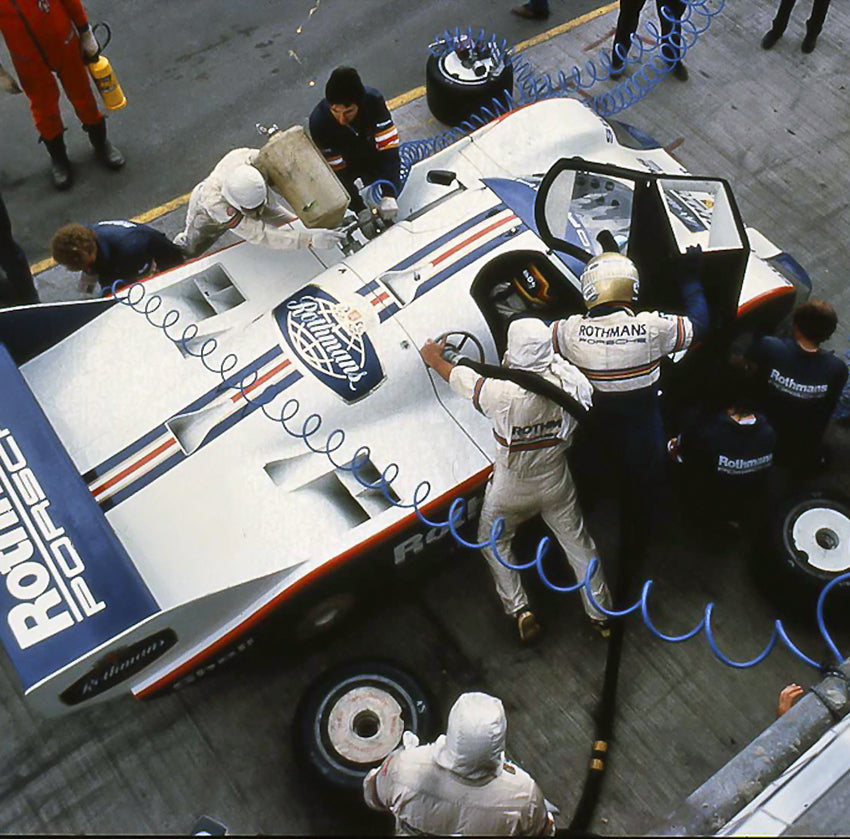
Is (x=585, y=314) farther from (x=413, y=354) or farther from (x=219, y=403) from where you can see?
(x=219, y=403)

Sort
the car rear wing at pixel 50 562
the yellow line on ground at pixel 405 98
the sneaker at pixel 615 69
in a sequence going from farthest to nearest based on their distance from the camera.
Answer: the sneaker at pixel 615 69
the yellow line on ground at pixel 405 98
the car rear wing at pixel 50 562

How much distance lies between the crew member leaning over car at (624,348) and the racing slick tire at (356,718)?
4.56 feet

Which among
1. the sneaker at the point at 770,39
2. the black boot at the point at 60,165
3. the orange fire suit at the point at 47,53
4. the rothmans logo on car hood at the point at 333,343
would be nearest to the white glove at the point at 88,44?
the orange fire suit at the point at 47,53

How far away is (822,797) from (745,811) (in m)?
0.44

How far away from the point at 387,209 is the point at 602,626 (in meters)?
2.33

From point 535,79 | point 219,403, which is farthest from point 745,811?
point 535,79

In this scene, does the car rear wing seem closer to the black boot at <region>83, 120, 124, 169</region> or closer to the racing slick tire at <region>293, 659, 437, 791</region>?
the racing slick tire at <region>293, 659, 437, 791</region>

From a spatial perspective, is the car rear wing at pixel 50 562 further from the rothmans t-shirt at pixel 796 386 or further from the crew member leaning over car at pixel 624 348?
the rothmans t-shirt at pixel 796 386

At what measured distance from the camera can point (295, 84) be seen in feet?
24.0

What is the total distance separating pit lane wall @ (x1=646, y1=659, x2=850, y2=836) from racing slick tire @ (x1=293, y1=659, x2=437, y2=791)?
122 cm

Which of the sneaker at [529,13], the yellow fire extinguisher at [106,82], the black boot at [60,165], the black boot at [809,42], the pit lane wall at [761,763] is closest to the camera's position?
the pit lane wall at [761,763]

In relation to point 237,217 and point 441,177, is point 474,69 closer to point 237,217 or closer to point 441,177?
point 441,177

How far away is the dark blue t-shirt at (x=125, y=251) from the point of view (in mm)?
5152

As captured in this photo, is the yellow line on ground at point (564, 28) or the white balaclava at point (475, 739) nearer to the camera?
the white balaclava at point (475, 739)
